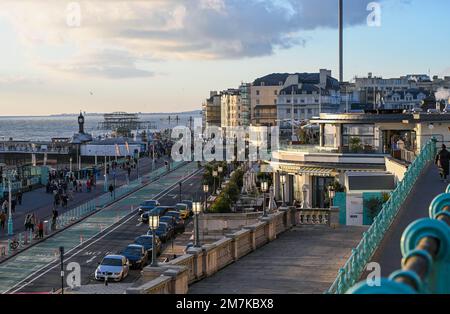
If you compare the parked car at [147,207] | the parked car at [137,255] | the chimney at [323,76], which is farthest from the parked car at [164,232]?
the chimney at [323,76]

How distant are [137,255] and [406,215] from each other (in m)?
19.3

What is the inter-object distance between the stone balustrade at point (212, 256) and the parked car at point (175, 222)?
1878cm

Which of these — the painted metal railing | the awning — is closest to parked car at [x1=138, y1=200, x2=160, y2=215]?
the awning

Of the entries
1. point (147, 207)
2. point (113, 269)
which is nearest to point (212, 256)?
point (113, 269)

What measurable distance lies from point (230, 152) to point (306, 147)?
5127 cm

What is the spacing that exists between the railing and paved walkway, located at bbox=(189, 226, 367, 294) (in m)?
1.40

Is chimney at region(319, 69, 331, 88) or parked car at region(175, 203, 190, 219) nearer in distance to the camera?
parked car at region(175, 203, 190, 219)

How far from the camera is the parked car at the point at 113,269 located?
30453mm

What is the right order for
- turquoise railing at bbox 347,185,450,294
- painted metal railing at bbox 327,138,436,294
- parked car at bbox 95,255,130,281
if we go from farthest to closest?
parked car at bbox 95,255,130,281 → painted metal railing at bbox 327,138,436,294 → turquoise railing at bbox 347,185,450,294

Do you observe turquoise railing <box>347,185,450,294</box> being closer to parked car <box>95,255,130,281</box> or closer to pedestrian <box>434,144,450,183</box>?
pedestrian <box>434,144,450,183</box>

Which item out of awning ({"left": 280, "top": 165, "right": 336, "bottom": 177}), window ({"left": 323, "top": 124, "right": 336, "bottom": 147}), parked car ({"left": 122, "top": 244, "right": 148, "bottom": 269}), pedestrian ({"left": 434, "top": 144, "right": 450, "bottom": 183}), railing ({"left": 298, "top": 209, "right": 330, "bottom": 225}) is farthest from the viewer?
window ({"left": 323, "top": 124, "right": 336, "bottom": 147})

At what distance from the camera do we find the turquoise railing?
4559mm

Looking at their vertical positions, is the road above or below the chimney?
below

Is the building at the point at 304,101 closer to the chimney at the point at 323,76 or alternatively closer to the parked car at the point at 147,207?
the chimney at the point at 323,76
